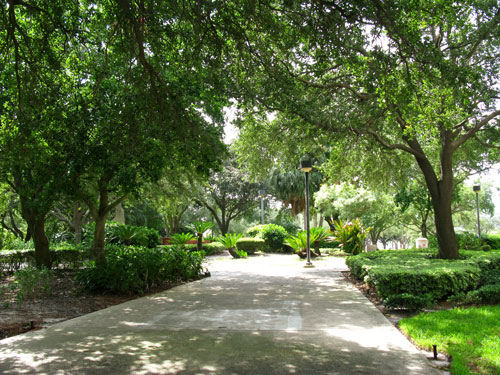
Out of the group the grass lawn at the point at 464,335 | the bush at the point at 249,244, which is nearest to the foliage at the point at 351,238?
the bush at the point at 249,244

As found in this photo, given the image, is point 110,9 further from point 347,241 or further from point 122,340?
point 347,241

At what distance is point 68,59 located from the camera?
965cm

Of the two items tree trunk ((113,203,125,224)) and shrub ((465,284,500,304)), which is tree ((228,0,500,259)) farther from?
tree trunk ((113,203,125,224))

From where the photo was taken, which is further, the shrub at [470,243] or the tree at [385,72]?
the shrub at [470,243]

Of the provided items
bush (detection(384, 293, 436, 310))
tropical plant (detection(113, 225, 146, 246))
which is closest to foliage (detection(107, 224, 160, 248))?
tropical plant (detection(113, 225, 146, 246))

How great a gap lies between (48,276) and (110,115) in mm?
3729

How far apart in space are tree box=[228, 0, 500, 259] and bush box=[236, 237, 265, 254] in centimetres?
1171

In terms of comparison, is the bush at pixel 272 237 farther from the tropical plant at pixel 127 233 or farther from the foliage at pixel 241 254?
the tropical plant at pixel 127 233

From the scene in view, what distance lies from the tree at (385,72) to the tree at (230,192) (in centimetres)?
2101

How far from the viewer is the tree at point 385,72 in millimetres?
6457

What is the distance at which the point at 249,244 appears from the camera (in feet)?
81.2

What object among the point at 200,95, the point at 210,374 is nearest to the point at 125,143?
the point at 200,95

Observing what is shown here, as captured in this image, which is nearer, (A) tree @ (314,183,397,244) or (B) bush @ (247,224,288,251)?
(A) tree @ (314,183,397,244)

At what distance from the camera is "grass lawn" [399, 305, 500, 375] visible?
405cm
